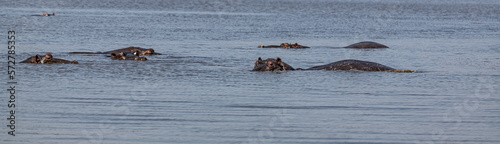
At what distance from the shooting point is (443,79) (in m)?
29.5

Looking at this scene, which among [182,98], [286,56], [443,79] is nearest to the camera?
[182,98]

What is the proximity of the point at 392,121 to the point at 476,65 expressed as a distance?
656 inches

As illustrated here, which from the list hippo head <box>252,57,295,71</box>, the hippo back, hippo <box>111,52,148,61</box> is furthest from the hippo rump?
the hippo back

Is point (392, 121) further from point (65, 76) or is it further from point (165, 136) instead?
point (65, 76)

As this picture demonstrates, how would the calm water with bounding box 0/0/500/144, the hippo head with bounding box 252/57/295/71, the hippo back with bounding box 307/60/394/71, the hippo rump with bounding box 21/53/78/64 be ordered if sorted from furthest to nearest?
the hippo rump with bounding box 21/53/78/64 → the hippo back with bounding box 307/60/394/71 → the hippo head with bounding box 252/57/295/71 → the calm water with bounding box 0/0/500/144

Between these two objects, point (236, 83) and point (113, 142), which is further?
point (236, 83)

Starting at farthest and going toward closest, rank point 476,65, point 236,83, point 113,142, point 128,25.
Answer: point 128,25 → point 476,65 → point 236,83 → point 113,142

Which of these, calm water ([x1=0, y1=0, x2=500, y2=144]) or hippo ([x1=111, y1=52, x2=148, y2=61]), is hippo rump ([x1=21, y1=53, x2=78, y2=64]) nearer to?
calm water ([x1=0, y1=0, x2=500, y2=144])

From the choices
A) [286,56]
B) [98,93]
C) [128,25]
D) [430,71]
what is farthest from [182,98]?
[128,25]

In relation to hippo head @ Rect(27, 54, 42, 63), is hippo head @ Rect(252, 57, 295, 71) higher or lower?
higher

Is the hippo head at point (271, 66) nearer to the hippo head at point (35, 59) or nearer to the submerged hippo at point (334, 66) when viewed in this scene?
the submerged hippo at point (334, 66)

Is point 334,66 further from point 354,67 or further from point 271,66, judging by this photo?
point 271,66

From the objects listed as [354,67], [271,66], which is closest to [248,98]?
[271,66]

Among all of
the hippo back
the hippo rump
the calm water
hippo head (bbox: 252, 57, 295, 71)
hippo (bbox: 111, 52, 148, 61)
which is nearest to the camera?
Answer: the calm water
